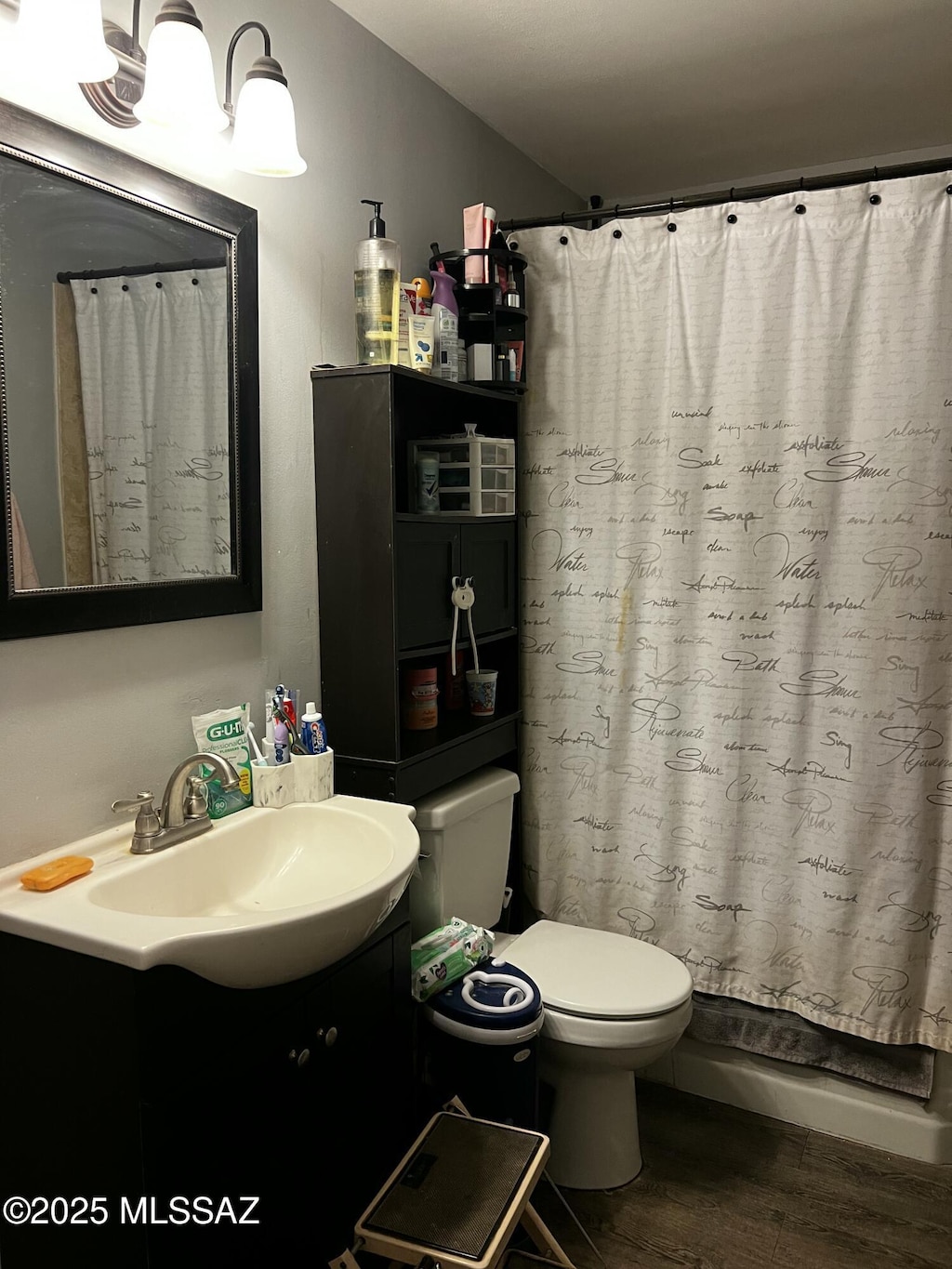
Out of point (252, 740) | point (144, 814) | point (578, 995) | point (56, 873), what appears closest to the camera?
point (56, 873)

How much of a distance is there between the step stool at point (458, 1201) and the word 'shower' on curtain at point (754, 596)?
30.5 inches

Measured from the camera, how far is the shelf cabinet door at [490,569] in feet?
6.96

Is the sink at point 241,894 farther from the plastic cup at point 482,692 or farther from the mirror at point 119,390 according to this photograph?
the plastic cup at point 482,692

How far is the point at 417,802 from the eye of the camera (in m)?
1.96

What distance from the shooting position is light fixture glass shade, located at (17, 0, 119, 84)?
3.85 feet

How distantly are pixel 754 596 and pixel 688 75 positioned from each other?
1.23 metres

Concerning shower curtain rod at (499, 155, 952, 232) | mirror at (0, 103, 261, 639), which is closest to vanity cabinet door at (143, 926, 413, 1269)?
mirror at (0, 103, 261, 639)

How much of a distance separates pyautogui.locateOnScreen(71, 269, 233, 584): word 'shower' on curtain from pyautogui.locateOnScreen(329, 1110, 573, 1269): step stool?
1046 millimetres

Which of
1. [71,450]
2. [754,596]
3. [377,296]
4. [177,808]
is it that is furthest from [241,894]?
[754,596]

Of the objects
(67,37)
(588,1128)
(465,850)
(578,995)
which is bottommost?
(588,1128)

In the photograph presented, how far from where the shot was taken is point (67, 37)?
1.18 meters

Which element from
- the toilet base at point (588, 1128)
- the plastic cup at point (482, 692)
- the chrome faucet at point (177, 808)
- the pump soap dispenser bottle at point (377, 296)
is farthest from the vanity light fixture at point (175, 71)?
the toilet base at point (588, 1128)

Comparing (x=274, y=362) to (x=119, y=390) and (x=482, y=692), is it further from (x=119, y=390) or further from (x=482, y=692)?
(x=482, y=692)

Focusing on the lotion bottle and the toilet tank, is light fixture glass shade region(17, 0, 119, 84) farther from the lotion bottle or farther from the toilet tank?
the toilet tank
